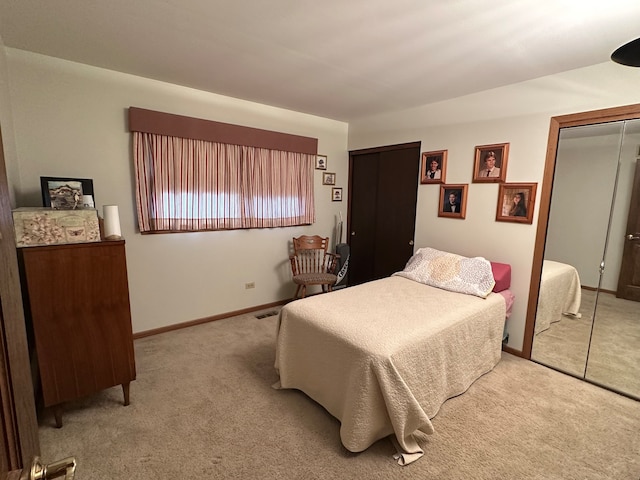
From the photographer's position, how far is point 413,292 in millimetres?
2648

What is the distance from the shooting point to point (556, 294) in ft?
Answer: 8.98

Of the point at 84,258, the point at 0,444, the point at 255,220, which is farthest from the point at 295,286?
the point at 0,444

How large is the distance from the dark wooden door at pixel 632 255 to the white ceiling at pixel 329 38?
1072mm

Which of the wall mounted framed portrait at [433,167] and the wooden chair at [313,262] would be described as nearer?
the wall mounted framed portrait at [433,167]

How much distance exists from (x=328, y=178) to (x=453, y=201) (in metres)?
1.77

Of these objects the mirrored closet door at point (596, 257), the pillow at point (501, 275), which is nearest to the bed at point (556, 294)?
the mirrored closet door at point (596, 257)

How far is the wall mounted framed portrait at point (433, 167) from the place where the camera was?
3.37 meters

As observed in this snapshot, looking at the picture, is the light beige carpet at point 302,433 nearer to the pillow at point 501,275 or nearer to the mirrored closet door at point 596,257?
the mirrored closet door at point 596,257

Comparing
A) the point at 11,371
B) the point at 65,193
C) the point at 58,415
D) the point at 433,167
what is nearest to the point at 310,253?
the point at 433,167

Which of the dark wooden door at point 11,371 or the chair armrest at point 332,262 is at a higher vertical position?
the dark wooden door at point 11,371

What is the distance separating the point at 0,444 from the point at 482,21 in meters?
2.61

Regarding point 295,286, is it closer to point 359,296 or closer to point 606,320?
point 359,296

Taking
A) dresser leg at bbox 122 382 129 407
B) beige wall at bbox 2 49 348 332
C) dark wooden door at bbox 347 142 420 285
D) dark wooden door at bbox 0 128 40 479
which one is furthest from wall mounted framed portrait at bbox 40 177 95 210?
dark wooden door at bbox 347 142 420 285

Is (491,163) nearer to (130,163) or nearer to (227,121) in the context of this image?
(227,121)
